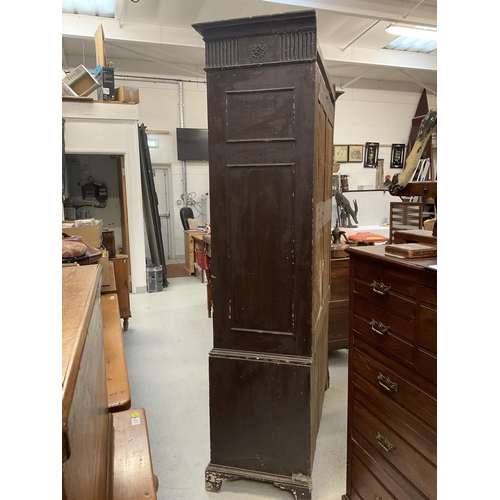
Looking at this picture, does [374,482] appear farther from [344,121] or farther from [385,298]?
[344,121]

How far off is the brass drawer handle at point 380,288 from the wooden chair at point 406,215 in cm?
458

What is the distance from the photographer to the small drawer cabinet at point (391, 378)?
1.33 meters

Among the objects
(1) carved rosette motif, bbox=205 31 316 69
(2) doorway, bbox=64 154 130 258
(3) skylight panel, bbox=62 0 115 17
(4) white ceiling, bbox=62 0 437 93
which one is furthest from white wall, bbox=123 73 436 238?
(1) carved rosette motif, bbox=205 31 316 69

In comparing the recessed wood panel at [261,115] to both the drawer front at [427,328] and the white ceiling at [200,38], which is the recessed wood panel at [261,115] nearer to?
the drawer front at [427,328]

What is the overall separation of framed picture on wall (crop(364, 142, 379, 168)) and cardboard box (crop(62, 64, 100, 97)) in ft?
19.8

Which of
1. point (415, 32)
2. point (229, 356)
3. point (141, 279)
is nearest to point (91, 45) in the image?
point (141, 279)

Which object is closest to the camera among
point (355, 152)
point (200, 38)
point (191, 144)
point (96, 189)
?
point (200, 38)

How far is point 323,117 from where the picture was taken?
6.81 feet

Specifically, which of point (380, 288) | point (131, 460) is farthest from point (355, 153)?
point (131, 460)

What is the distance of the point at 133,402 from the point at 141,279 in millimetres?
3229

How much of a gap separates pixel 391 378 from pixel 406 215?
17.4 ft

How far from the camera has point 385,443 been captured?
1587 millimetres

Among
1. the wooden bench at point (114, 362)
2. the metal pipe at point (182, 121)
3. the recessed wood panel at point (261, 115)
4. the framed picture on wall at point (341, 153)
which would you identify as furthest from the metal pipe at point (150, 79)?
the recessed wood panel at point (261, 115)

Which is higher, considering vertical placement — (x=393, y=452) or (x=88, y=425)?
(x=88, y=425)
